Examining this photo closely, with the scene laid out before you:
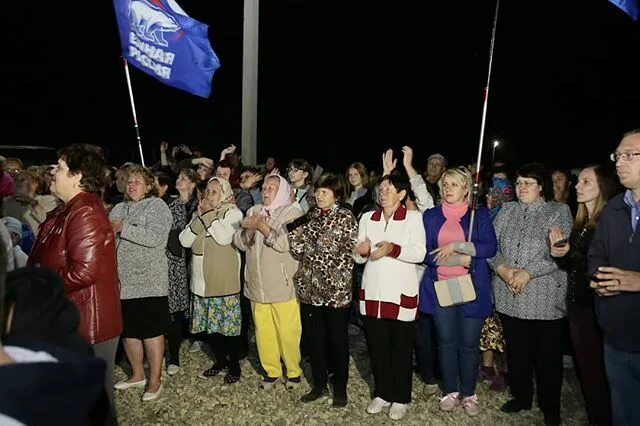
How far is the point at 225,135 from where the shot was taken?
60.4ft

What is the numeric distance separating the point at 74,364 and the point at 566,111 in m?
16.4

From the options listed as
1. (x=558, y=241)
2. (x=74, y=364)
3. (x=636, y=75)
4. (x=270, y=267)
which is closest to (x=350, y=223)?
(x=270, y=267)

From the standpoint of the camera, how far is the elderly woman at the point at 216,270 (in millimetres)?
4977

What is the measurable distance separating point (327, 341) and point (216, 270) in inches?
46.7

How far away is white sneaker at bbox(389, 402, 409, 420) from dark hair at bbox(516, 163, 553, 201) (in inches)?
79.0

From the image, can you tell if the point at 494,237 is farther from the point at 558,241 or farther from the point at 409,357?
the point at 409,357

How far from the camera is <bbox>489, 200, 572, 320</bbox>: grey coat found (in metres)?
4.20

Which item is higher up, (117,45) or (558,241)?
(117,45)

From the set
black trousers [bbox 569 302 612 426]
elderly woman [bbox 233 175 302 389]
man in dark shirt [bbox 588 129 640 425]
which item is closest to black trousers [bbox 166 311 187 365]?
elderly woman [bbox 233 175 302 389]

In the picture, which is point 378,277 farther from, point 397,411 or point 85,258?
point 85,258

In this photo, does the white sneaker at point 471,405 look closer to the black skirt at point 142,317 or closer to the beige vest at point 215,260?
the beige vest at point 215,260

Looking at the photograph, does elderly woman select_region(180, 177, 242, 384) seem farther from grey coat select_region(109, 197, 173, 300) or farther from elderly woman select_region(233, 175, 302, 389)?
grey coat select_region(109, 197, 173, 300)

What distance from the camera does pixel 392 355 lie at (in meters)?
4.43

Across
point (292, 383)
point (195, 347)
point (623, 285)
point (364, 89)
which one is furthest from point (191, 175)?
point (364, 89)
